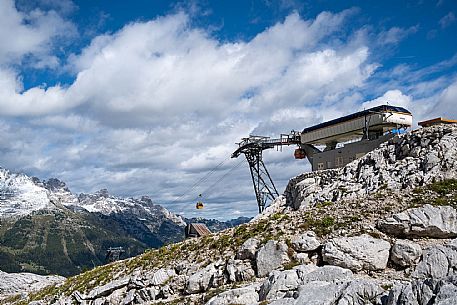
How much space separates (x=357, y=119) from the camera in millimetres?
49438

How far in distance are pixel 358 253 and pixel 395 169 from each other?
13.7 meters

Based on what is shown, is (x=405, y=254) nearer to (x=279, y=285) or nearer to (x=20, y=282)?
(x=279, y=285)

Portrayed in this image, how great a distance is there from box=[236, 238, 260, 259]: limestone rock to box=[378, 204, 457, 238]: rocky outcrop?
8.78m

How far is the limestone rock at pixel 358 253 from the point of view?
2492 centimetres

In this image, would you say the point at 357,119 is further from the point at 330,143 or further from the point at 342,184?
the point at 342,184

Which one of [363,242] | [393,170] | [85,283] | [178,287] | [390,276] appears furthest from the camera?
[85,283]

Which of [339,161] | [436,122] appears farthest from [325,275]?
[339,161]

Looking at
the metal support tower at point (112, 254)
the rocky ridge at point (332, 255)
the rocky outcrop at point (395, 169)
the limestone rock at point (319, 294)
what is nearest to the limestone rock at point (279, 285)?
the rocky ridge at point (332, 255)

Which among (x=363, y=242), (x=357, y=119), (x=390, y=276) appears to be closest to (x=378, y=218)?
(x=363, y=242)

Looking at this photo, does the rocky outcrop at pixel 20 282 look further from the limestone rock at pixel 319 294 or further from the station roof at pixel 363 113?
the limestone rock at pixel 319 294

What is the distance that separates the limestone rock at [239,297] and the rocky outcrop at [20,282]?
44.0 meters

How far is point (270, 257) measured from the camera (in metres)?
27.8

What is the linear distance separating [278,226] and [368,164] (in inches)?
559

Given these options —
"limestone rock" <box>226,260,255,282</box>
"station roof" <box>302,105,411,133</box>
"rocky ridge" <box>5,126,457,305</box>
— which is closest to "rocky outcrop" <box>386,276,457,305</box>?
"rocky ridge" <box>5,126,457,305</box>
